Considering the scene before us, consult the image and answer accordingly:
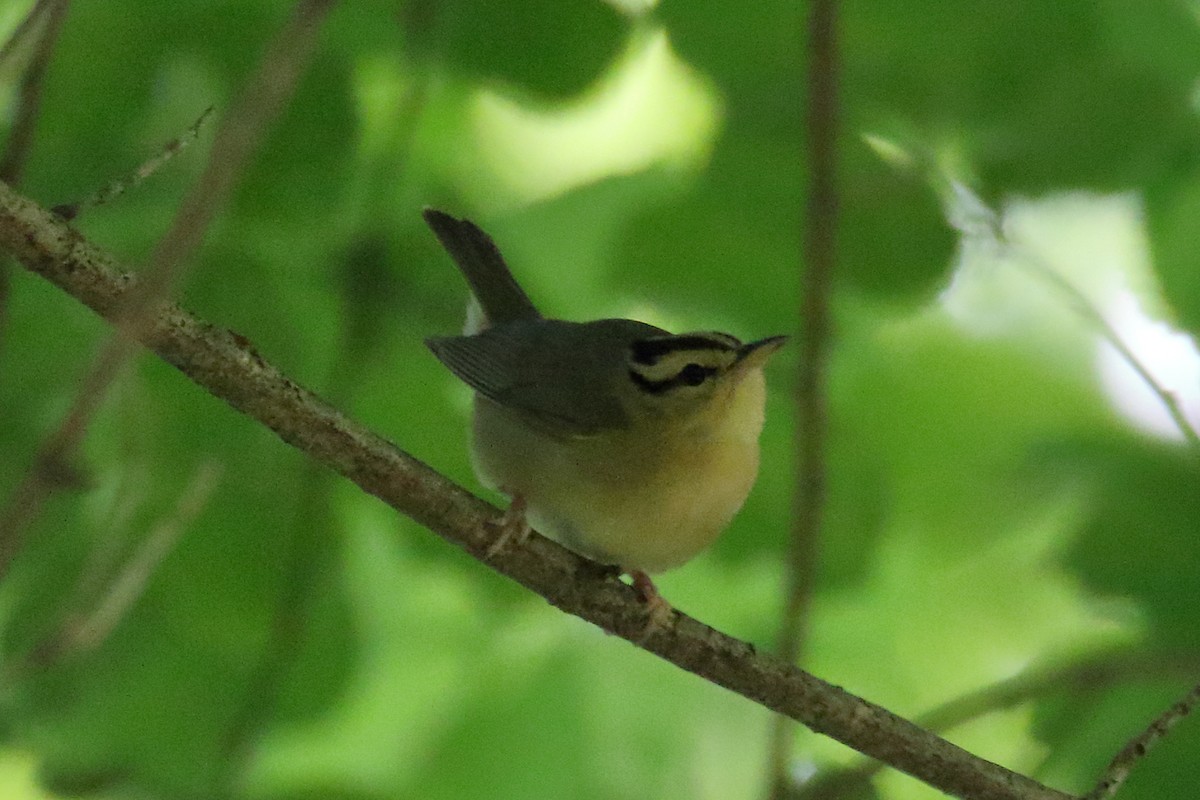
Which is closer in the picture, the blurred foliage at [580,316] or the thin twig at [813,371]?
the thin twig at [813,371]

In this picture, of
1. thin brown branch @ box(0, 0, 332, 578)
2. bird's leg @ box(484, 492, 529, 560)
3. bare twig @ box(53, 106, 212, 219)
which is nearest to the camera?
thin brown branch @ box(0, 0, 332, 578)

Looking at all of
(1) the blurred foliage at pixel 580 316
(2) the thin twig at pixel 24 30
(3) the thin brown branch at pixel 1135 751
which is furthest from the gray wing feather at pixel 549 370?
(3) the thin brown branch at pixel 1135 751

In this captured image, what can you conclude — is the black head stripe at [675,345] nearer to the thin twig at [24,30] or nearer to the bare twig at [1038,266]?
the bare twig at [1038,266]

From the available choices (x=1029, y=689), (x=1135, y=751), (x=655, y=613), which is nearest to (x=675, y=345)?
(x=655, y=613)

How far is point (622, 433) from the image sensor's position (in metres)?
4.03

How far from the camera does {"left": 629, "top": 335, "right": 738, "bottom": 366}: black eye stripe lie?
154 inches

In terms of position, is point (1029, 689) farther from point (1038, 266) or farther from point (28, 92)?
point (28, 92)

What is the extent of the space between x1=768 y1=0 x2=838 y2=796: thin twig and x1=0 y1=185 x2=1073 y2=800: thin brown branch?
1.25 ft

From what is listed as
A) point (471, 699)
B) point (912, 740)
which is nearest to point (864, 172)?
point (912, 740)

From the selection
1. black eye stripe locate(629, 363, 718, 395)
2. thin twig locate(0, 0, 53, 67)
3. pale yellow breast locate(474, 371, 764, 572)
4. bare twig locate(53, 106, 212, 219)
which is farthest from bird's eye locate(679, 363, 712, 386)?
thin twig locate(0, 0, 53, 67)

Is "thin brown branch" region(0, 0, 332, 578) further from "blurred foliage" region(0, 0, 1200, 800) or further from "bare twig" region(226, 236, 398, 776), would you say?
"bare twig" region(226, 236, 398, 776)

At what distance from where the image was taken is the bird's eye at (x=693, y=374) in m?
4.00

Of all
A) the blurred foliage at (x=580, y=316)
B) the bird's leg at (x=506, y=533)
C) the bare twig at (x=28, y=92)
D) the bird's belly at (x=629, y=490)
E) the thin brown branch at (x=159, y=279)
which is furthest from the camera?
the bird's belly at (x=629, y=490)

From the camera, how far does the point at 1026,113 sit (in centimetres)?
351
